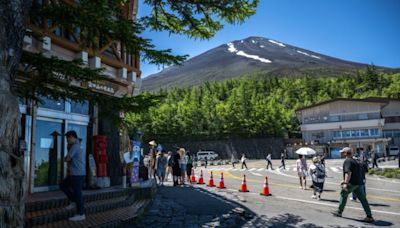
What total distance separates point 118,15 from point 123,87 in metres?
7.20

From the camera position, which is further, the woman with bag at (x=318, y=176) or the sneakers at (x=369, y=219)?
the woman with bag at (x=318, y=176)

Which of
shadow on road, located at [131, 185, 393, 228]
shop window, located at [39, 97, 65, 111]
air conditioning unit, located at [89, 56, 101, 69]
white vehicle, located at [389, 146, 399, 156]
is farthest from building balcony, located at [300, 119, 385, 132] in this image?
shop window, located at [39, 97, 65, 111]

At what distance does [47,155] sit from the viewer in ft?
33.2

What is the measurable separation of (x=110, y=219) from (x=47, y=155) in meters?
4.02

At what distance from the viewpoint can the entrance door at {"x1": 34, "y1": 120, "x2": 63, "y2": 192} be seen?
31.8ft

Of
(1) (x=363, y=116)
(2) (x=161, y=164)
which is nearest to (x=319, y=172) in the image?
(2) (x=161, y=164)

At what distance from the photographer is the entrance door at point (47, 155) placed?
31.8 feet

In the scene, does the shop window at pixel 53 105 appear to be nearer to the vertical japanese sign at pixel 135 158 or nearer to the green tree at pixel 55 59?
the vertical japanese sign at pixel 135 158

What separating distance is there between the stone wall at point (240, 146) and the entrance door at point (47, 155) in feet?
177

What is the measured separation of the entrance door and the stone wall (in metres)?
53.8

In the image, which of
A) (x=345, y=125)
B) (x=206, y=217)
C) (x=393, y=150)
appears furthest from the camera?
(x=345, y=125)

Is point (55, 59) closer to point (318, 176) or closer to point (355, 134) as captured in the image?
point (318, 176)

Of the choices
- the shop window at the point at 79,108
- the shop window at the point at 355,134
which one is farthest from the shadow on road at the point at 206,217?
the shop window at the point at 355,134

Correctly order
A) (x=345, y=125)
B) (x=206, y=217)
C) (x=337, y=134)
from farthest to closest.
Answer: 1. (x=337, y=134)
2. (x=345, y=125)
3. (x=206, y=217)
